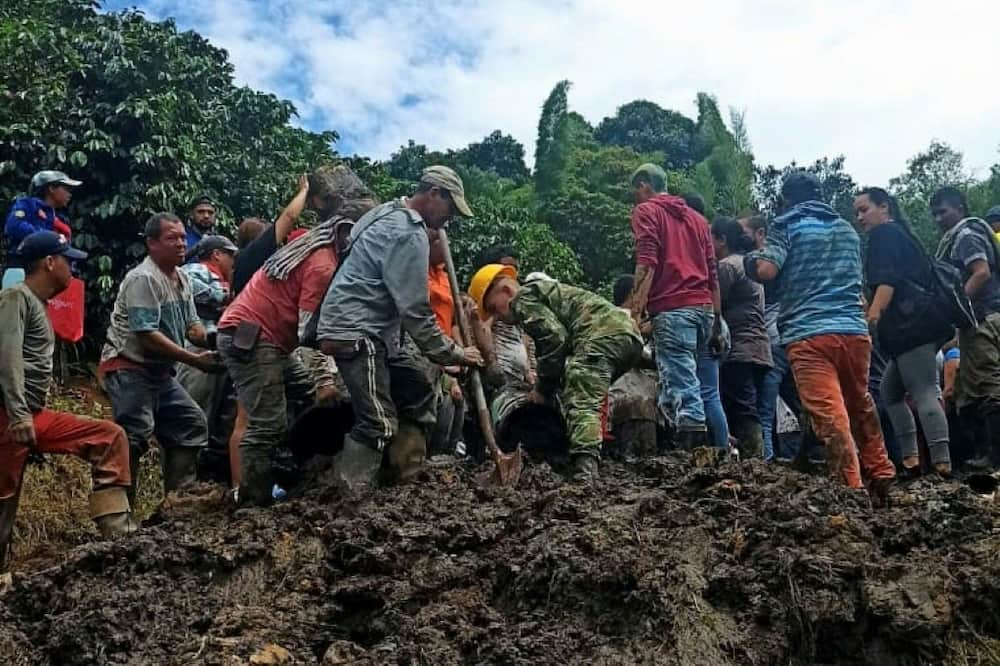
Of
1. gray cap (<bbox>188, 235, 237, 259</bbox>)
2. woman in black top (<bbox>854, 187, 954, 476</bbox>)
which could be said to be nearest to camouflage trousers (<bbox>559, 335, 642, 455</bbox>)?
woman in black top (<bbox>854, 187, 954, 476</bbox>)

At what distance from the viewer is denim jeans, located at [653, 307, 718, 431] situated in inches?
235

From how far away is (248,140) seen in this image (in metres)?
13.3

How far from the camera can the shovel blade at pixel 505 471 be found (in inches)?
204

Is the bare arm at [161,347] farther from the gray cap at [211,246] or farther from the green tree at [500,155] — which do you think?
the green tree at [500,155]

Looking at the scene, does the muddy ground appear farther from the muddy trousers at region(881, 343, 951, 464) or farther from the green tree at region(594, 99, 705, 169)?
the green tree at region(594, 99, 705, 169)

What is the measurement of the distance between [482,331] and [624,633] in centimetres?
322

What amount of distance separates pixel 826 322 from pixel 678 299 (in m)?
1.14

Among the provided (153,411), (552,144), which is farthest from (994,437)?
(552,144)

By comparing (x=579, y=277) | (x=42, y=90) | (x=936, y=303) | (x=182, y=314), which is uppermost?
(x=42, y=90)

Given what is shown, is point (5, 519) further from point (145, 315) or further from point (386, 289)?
point (386, 289)

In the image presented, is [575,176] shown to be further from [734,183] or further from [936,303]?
[936,303]

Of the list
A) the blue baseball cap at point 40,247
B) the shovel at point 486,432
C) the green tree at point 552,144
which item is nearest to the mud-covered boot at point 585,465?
the shovel at point 486,432

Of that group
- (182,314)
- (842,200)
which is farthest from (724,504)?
(842,200)

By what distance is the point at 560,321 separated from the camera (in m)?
6.04
